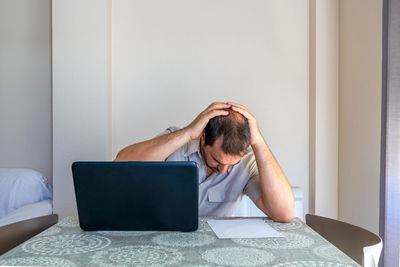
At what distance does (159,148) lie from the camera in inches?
64.0

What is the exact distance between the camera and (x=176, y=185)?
1080 mm

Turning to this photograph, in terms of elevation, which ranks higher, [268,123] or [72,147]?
[268,123]

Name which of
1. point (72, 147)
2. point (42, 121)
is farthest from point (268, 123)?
point (42, 121)

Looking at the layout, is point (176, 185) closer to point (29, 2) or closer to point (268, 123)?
point (268, 123)

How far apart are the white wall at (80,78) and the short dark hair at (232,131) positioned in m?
1.18

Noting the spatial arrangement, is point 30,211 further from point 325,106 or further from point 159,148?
point 325,106

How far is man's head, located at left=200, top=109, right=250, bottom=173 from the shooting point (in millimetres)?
1488

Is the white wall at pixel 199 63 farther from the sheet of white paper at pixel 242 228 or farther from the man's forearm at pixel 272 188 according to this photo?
the sheet of white paper at pixel 242 228

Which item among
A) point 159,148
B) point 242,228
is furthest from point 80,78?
point 242,228

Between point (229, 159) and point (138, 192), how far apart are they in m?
0.53

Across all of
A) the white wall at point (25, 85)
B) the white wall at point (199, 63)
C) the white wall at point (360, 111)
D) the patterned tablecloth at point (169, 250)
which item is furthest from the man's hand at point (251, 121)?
the white wall at point (25, 85)

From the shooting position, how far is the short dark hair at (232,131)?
4.88ft

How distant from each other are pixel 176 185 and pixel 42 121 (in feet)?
6.74

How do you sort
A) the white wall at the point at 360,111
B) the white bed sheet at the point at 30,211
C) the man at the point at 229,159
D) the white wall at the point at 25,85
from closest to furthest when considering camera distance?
the man at the point at 229,159 → the white wall at the point at 360,111 → the white bed sheet at the point at 30,211 → the white wall at the point at 25,85
